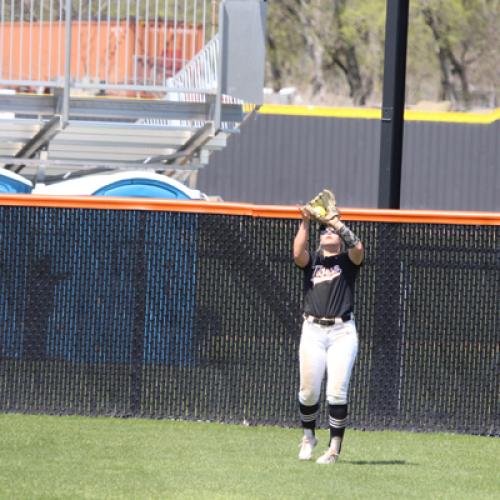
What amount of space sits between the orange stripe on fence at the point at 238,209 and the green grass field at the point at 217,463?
1.73 metres

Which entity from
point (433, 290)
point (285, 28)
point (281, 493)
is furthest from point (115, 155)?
point (285, 28)

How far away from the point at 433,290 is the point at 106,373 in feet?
9.04

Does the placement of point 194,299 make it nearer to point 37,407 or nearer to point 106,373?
point 106,373

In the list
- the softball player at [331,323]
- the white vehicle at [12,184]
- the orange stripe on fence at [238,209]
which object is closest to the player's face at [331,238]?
the softball player at [331,323]

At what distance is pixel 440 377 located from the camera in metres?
9.95

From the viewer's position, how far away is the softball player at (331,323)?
834 centimetres

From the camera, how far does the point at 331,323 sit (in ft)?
27.4

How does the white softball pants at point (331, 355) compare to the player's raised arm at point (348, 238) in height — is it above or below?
below

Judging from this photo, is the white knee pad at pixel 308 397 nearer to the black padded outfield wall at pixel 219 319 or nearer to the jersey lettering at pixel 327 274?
the jersey lettering at pixel 327 274

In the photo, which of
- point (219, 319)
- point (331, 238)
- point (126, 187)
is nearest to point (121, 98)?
point (126, 187)

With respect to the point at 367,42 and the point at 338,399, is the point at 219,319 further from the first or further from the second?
the point at 367,42

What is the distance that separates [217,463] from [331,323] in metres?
1.21

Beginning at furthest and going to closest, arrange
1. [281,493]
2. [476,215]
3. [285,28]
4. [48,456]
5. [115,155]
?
[285,28]
[115,155]
[476,215]
[48,456]
[281,493]

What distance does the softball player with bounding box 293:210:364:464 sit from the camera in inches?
328
